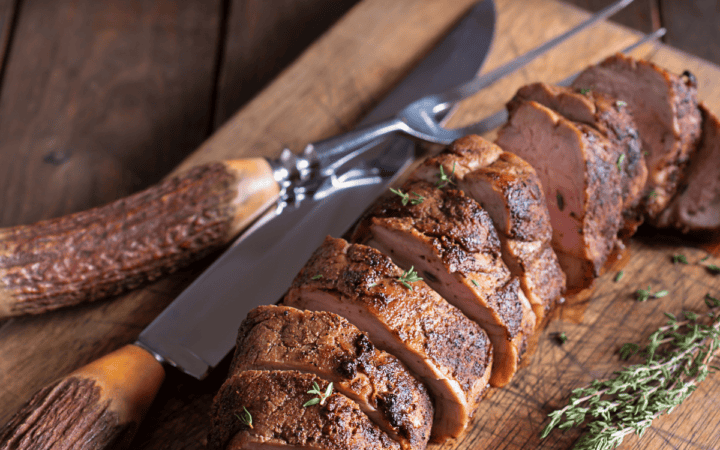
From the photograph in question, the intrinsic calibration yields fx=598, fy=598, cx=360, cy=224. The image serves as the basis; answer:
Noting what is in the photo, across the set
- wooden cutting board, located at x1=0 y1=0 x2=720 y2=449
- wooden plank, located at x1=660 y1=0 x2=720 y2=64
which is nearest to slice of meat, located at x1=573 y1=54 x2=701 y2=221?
wooden cutting board, located at x1=0 y1=0 x2=720 y2=449

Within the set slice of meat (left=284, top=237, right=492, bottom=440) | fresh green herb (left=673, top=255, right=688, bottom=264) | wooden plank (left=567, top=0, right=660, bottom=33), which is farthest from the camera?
wooden plank (left=567, top=0, right=660, bottom=33)

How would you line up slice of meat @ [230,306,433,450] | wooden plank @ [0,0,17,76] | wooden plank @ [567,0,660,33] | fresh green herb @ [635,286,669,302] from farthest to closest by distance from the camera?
1. wooden plank @ [567,0,660,33]
2. wooden plank @ [0,0,17,76]
3. fresh green herb @ [635,286,669,302]
4. slice of meat @ [230,306,433,450]

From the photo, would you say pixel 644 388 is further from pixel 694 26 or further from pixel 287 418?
pixel 694 26

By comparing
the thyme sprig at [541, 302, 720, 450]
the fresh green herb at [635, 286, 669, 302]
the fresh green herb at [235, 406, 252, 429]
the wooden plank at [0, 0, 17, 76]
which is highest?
the wooden plank at [0, 0, 17, 76]

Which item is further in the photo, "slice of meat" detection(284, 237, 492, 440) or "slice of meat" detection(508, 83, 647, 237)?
"slice of meat" detection(508, 83, 647, 237)

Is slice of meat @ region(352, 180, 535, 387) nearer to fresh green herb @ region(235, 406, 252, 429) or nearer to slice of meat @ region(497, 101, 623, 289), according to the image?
slice of meat @ region(497, 101, 623, 289)
